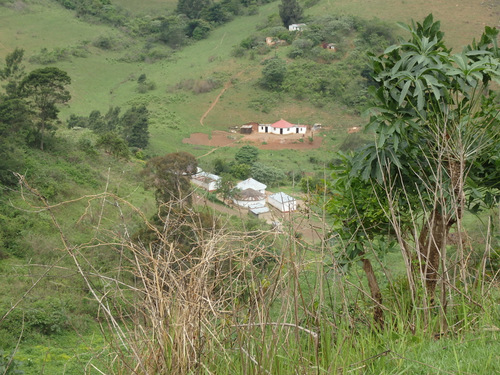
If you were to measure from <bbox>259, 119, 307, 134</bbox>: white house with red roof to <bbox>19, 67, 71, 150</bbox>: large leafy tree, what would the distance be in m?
14.7

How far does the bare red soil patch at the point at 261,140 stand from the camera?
27.3 m

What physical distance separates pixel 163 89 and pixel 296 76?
8.94 m

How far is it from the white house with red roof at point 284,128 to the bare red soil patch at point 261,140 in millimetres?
295

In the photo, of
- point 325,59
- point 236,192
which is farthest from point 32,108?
point 325,59

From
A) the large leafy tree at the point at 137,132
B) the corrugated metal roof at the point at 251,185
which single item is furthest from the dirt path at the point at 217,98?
the corrugated metal roof at the point at 251,185

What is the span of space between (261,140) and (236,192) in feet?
42.8

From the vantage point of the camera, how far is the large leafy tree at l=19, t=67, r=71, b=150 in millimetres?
15125

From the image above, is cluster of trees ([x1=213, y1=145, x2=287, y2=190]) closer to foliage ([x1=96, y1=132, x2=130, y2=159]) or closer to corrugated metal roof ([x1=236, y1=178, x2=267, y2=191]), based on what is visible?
corrugated metal roof ([x1=236, y1=178, x2=267, y2=191])

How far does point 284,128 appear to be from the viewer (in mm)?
28344

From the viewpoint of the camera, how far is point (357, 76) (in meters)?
33.8

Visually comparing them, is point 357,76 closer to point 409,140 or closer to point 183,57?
point 183,57

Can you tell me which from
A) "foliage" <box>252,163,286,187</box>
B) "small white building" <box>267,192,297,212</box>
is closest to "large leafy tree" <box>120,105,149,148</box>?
"foliage" <box>252,163,286,187</box>

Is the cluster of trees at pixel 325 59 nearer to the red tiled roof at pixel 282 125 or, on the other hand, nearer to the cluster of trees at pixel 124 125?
the red tiled roof at pixel 282 125

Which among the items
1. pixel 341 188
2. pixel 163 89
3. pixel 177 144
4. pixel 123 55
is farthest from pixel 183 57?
Result: pixel 341 188
